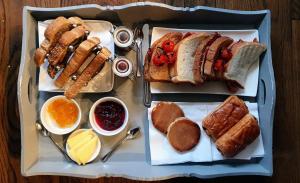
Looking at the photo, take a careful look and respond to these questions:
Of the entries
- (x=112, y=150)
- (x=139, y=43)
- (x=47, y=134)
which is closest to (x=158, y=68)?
(x=139, y=43)

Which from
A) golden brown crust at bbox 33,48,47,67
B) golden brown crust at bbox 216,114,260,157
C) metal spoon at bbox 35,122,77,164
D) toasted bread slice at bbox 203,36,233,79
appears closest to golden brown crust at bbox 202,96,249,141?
golden brown crust at bbox 216,114,260,157

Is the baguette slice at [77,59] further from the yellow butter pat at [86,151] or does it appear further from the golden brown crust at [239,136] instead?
the golden brown crust at [239,136]

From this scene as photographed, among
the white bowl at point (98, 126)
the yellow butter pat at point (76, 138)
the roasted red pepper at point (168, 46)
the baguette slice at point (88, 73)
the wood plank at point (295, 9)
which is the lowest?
the yellow butter pat at point (76, 138)

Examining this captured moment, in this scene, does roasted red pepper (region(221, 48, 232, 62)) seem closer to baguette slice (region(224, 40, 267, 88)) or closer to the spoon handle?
baguette slice (region(224, 40, 267, 88))

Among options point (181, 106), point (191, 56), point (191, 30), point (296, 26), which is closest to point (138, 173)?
point (181, 106)

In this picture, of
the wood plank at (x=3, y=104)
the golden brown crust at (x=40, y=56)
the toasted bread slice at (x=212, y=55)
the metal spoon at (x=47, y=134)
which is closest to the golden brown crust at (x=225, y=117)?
the toasted bread slice at (x=212, y=55)

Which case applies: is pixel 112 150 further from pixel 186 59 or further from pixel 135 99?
pixel 186 59
